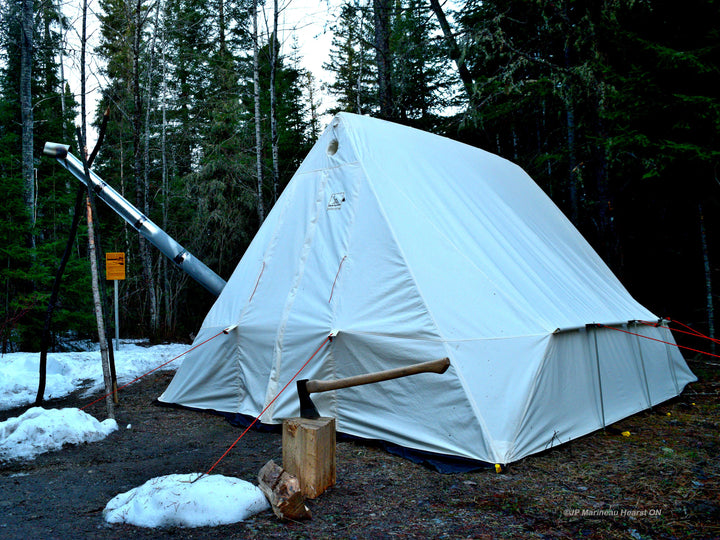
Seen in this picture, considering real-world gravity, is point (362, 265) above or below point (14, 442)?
above

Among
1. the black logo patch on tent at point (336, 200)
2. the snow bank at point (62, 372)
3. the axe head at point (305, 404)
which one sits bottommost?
the snow bank at point (62, 372)

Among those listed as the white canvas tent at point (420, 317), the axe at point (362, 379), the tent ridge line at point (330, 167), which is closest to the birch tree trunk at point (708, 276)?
the white canvas tent at point (420, 317)

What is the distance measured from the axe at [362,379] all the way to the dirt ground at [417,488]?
599mm

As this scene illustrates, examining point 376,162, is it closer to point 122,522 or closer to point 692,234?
point 122,522

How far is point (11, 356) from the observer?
9.05m

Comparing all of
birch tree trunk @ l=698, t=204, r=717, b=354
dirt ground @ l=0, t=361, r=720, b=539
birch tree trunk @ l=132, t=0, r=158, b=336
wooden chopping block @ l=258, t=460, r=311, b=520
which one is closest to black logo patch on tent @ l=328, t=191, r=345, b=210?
dirt ground @ l=0, t=361, r=720, b=539

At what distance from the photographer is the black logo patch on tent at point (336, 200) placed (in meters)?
5.69

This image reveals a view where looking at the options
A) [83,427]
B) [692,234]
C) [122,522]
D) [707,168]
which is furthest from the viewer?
[692,234]

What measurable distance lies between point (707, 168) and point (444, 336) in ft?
22.0

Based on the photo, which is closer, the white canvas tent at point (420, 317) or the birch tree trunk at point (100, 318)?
the white canvas tent at point (420, 317)

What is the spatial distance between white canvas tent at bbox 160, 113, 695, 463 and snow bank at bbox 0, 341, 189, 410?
2.53 m

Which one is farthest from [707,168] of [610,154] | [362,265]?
[362,265]

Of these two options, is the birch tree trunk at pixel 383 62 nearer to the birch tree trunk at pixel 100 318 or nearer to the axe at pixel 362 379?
the birch tree trunk at pixel 100 318

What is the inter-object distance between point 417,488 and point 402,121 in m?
12.7
